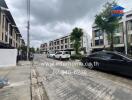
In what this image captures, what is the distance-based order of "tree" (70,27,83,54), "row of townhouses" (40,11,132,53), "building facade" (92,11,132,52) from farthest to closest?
"row of townhouses" (40,11,132,53) < "building facade" (92,11,132,52) < "tree" (70,27,83,54)

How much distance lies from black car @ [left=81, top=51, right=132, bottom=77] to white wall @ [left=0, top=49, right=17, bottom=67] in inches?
337

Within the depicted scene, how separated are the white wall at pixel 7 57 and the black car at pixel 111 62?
8553mm

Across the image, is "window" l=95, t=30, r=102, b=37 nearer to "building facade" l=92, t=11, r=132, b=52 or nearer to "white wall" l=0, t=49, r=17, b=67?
"building facade" l=92, t=11, r=132, b=52

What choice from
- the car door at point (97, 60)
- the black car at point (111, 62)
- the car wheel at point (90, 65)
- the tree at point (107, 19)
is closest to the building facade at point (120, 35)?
the tree at point (107, 19)

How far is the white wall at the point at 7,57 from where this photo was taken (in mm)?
13663

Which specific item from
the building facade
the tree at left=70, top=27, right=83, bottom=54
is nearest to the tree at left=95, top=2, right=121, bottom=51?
the building facade

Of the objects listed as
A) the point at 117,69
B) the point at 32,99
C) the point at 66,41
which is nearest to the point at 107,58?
the point at 117,69

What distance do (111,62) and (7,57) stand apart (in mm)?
10998

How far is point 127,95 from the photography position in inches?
200

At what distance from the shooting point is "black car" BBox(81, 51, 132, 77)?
8077mm

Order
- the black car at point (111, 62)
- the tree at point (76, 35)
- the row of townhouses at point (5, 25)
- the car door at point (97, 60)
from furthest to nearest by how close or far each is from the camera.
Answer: the tree at point (76, 35), the row of townhouses at point (5, 25), the car door at point (97, 60), the black car at point (111, 62)

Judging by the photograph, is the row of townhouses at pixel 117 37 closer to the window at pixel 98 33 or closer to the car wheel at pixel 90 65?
the window at pixel 98 33

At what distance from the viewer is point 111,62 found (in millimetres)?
9203

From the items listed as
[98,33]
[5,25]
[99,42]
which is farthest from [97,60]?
[98,33]
